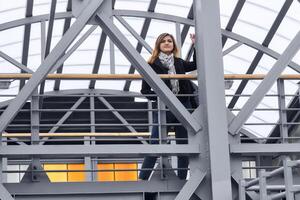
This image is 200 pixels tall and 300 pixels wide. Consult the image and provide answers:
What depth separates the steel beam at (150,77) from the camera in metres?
7.84

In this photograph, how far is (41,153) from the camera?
7762mm

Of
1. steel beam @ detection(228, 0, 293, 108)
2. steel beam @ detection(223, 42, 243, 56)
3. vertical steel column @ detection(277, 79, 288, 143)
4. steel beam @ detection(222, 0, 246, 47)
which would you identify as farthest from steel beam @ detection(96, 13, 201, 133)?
steel beam @ detection(222, 0, 246, 47)

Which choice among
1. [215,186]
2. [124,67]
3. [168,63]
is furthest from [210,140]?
[124,67]

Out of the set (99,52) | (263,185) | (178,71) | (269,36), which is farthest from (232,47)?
(263,185)

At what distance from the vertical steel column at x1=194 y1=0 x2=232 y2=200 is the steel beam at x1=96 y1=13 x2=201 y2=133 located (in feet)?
0.65

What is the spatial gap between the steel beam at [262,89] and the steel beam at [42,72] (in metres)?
1.70

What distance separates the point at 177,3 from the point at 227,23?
110cm

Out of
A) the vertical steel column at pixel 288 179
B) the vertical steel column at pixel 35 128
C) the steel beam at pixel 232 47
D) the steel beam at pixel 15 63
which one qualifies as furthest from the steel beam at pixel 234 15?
the vertical steel column at pixel 288 179

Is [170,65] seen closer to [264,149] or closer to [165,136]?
[165,136]

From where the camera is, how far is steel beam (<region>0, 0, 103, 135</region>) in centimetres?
767

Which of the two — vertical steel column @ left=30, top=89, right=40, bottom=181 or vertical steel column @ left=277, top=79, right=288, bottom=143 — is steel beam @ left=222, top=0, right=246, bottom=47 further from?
vertical steel column @ left=30, top=89, right=40, bottom=181

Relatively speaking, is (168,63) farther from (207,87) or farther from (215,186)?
(215,186)

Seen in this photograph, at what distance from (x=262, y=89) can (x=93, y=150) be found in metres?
1.69

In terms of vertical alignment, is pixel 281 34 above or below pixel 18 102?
above
